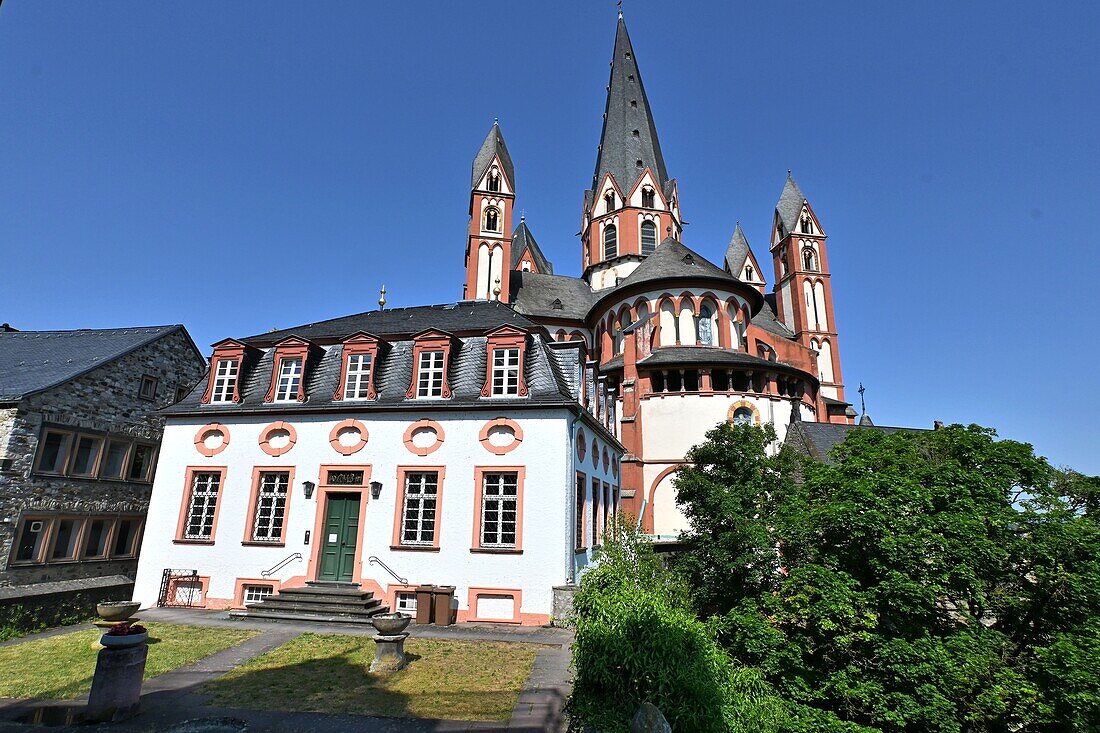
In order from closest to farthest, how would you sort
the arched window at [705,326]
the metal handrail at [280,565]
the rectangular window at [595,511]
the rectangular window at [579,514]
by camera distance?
the metal handrail at [280,565] → the rectangular window at [579,514] → the rectangular window at [595,511] → the arched window at [705,326]

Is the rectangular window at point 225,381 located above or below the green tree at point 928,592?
above

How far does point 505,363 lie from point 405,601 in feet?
24.3

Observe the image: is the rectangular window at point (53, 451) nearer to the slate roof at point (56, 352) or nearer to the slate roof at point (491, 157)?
the slate roof at point (56, 352)

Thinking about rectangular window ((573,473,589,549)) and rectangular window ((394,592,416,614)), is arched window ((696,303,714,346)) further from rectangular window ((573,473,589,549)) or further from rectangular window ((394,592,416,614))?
rectangular window ((394,592,416,614))

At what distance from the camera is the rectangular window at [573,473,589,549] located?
17266 millimetres

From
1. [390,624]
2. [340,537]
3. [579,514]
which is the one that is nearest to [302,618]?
[340,537]

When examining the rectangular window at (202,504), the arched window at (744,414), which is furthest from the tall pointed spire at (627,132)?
the rectangular window at (202,504)

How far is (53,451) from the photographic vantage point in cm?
1794

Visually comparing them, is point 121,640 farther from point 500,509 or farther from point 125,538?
point 125,538

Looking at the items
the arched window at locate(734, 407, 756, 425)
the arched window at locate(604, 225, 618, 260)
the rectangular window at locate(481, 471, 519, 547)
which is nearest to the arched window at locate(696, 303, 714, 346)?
the arched window at locate(734, 407, 756, 425)

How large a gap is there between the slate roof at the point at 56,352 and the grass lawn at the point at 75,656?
832 centimetres

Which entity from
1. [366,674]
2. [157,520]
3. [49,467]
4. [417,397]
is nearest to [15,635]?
[157,520]

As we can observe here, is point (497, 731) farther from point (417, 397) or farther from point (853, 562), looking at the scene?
point (417, 397)

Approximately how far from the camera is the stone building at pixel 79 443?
1686cm
